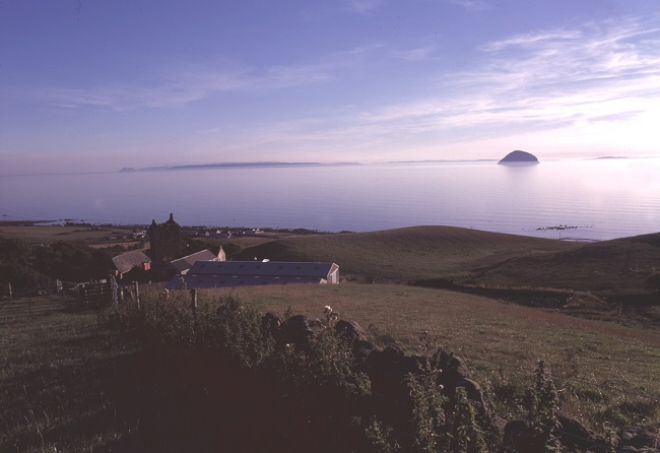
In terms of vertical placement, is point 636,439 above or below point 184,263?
above

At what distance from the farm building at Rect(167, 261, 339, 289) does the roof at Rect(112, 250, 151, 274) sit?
20.1ft

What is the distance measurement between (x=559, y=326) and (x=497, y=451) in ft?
55.5

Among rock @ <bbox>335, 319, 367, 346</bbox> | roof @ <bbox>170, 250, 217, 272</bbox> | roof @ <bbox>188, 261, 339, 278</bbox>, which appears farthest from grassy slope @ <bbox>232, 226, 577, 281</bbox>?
rock @ <bbox>335, 319, 367, 346</bbox>

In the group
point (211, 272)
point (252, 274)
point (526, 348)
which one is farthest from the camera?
point (211, 272)

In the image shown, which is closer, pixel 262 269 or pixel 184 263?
pixel 262 269

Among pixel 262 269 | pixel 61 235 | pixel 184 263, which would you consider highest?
pixel 61 235

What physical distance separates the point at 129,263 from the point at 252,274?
585 inches

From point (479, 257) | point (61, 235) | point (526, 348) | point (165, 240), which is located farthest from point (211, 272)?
point (61, 235)

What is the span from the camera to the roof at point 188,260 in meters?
50.3

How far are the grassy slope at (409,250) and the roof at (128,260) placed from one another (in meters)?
16.6

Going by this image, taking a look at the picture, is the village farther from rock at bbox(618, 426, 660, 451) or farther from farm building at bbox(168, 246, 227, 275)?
rock at bbox(618, 426, 660, 451)

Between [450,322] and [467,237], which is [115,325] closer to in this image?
[450,322]

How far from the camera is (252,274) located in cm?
4619

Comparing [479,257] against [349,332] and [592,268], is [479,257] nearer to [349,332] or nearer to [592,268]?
[592,268]
